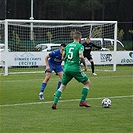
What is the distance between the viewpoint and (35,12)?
186ft

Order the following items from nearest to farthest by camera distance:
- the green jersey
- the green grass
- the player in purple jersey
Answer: the green grass
the green jersey
the player in purple jersey

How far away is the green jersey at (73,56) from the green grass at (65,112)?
3.49 feet

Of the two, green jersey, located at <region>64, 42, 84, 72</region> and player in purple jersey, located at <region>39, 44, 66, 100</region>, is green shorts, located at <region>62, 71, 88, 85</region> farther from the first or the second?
player in purple jersey, located at <region>39, 44, 66, 100</region>

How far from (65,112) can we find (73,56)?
1.46 meters

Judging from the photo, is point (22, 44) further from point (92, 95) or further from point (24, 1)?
point (24, 1)

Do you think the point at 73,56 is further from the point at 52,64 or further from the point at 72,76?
the point at 52,64

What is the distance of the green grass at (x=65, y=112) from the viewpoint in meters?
10.7

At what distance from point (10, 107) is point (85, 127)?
374 centimetres

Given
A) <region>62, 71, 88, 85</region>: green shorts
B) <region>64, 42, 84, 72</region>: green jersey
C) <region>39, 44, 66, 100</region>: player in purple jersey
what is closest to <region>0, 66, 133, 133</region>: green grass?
<region>39, 44, 66, 100</region>: player in purple jersey

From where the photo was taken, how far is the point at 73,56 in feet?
44.5

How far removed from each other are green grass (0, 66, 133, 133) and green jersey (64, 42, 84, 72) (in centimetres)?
106

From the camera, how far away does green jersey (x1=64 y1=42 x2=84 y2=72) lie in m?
13.5

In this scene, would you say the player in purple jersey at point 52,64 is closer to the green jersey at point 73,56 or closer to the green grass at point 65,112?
the green grass at point 65,112

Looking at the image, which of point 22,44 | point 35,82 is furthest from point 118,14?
point 35,82
